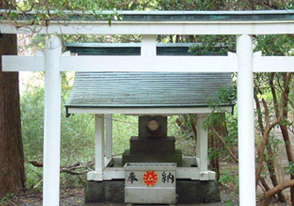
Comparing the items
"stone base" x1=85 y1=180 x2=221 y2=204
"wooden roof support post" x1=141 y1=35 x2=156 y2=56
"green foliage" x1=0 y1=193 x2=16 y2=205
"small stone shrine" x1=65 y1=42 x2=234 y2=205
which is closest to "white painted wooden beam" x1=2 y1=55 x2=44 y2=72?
"wooden roof support post" x1=141 y1=35 x2=156 y2=56

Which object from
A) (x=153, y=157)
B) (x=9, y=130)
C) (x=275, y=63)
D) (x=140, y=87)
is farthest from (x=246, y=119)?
(x=9, y=130)

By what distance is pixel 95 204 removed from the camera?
9.83 metres

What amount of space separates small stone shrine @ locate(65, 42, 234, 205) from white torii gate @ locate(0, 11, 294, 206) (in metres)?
2.88

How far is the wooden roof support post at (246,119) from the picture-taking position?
19.8 feet

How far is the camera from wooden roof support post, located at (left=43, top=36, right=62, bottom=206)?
6.02m

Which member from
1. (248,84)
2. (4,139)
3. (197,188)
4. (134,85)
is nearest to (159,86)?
(134,85)

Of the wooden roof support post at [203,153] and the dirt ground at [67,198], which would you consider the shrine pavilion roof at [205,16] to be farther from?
the wooden roof support post at [203,153]

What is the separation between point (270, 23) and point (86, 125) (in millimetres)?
9022

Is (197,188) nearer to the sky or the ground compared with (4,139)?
nearer to the ground

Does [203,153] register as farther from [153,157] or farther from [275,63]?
[275,63]

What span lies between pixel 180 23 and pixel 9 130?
5342mm

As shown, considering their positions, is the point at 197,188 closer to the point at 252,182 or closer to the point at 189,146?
the point at 252,182

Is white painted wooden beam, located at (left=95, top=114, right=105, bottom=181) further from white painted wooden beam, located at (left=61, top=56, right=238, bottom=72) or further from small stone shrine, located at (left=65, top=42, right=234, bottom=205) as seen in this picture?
white painted wooden beam, located at (left=61, top=56, right=238, bottom=72)

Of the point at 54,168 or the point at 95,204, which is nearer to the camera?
the point at 54,168
